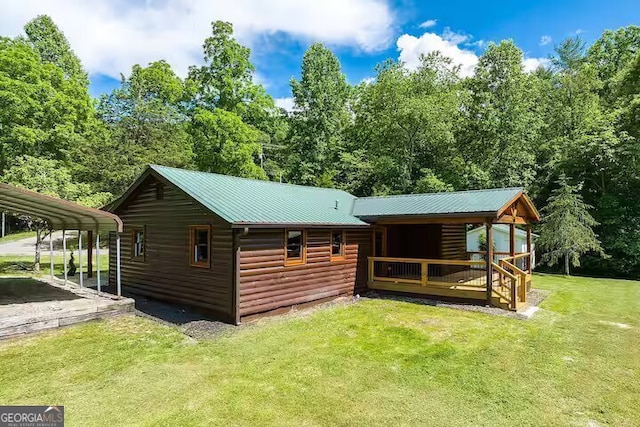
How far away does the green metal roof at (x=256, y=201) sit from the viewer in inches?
346

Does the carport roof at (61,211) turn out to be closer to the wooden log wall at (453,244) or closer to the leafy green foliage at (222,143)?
the wooden log wall at (453,244)

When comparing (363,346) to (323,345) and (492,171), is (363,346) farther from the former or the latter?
(492,171)

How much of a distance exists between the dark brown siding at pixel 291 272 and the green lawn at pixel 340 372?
71cm

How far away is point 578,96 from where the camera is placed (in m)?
22.6

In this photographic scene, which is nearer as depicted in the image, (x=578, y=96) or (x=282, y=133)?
(x=578, y=96)

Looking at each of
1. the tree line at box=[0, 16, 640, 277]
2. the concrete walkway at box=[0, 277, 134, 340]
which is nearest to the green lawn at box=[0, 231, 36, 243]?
the tree line at box=[0, 16, 640, 277]

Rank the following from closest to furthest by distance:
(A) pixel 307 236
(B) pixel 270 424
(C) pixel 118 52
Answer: (B) pixel 270 424, (A) pixel 307 236, (C) pixel 118 52

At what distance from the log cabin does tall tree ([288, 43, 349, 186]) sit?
1726 cm

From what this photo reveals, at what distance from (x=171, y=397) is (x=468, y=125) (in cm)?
2339

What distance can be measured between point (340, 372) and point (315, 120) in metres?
27.4

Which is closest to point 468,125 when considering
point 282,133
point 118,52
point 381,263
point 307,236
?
point 381,263

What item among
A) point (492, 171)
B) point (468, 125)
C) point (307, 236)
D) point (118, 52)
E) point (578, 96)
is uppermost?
point (118, 52)

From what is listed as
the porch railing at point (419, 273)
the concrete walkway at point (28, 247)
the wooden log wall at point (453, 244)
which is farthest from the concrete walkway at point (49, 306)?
the concrete walkway at point (28, 247)

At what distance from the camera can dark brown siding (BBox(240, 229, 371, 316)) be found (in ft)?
28.4
